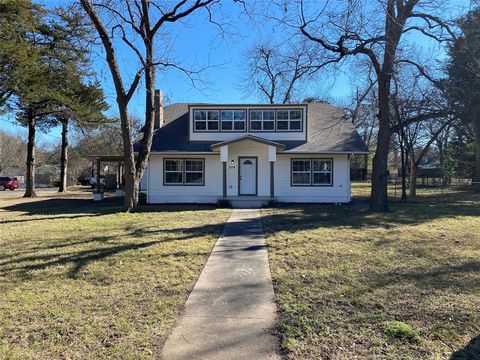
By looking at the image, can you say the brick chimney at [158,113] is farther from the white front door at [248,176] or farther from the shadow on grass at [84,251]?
the shadow on grass at [84,251]

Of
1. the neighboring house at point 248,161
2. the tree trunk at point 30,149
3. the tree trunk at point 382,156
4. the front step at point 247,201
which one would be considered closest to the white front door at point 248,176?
the neighboring house at point 248,161

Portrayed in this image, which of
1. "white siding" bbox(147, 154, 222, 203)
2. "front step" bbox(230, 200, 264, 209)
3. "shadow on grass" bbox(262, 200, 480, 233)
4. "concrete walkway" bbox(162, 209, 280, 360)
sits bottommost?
"concrete walkway" bbox(162, 209, 280, 360)

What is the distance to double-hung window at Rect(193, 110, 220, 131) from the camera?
2055 cm

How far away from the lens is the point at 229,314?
460cm

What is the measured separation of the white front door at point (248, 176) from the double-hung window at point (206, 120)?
2.39m

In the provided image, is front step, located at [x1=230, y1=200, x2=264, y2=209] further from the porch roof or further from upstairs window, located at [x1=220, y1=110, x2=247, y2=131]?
upstairs window, located at [x1=220, y1=110, x2=247, y2=131]

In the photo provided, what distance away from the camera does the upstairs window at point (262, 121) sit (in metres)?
20.5

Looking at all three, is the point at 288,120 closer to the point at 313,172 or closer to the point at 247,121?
the point at 247,121

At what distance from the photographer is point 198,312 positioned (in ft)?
15.3

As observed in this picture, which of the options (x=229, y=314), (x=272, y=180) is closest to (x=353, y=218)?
(x=272, y=180)

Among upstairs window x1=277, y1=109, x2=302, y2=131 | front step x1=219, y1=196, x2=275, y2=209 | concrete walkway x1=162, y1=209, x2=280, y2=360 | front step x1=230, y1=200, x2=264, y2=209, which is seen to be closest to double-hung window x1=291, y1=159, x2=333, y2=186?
upstairs window x1=277, y1=109, x2=302, y2=131

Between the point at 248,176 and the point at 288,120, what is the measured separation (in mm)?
3618

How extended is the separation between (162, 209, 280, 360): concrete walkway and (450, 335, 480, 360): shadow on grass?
1.68m

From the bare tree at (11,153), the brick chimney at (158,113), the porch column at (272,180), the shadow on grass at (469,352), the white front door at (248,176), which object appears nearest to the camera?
the shadow on grass at (469,352)
